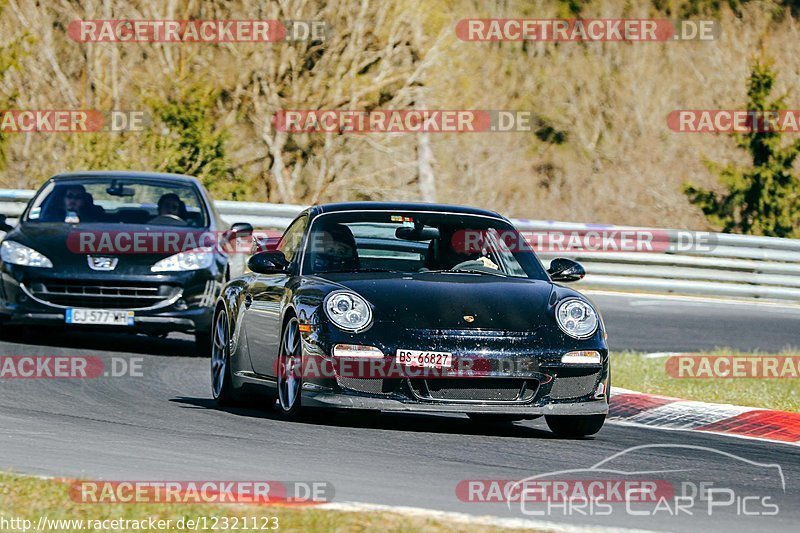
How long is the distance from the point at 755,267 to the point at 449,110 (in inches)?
353

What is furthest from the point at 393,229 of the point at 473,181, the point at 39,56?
the point at 473,181

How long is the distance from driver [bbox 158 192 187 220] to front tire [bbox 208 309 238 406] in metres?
3.59

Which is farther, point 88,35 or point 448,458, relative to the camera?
point 88,35

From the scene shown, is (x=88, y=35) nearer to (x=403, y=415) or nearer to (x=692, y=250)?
(x=692, y=250)

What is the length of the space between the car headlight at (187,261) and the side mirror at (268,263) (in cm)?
395

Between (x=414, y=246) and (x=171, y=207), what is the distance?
5.15 metres

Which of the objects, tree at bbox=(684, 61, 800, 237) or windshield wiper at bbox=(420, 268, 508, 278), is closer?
windshield wiper at bbox=(420, 268, 508, 278)

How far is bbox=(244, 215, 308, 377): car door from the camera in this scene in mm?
9484

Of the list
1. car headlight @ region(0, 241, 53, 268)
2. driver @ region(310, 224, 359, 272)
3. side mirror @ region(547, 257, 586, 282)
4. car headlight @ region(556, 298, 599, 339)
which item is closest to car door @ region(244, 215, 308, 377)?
driver @ region(310, 224, 359, 272)

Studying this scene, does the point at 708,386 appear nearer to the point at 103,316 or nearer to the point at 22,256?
the point at 103,316

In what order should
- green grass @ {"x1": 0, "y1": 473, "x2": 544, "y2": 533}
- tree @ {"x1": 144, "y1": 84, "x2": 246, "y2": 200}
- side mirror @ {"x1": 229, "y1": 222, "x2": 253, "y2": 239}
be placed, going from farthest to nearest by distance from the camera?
1. tree @ {"x1": 144, "y1": 84, "x2": 246, "y2": 200}
2. side mirror @ {"x1": 229, "y1": 222, "x2": 253, "y2": 239}
3. green grass @ {"x1": 0, "y1": 473, "x2": 544, "y2": 533}

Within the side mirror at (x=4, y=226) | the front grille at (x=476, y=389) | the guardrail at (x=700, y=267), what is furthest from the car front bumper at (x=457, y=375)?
the guardrail at (x=700, y=267)

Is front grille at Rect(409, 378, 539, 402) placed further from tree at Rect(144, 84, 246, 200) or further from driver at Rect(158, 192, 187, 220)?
tree at Rect(144, 84, 246, 200)

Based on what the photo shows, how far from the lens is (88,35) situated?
95.9 ft
